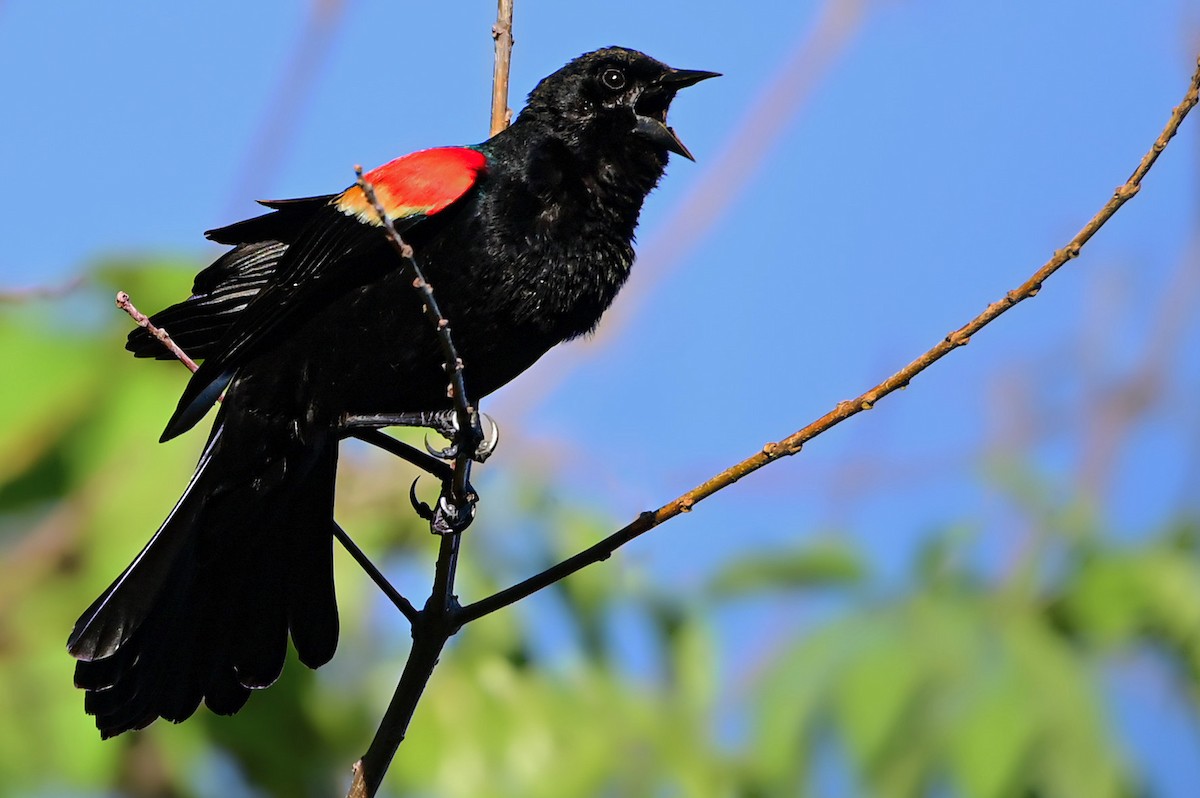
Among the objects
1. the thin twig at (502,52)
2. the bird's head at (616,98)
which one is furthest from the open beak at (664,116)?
the thin twig at (502,52)

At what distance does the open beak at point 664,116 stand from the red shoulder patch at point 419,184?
0.37 m

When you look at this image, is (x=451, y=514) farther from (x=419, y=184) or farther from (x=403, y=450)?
(x=419, y=184)

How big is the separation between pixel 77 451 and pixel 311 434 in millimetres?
918

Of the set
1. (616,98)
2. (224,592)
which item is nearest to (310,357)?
(224,592)

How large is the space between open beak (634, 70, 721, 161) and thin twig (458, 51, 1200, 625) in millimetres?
1095

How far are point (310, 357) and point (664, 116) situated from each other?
3.19 feet

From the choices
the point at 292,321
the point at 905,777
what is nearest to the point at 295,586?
the point at 292,321

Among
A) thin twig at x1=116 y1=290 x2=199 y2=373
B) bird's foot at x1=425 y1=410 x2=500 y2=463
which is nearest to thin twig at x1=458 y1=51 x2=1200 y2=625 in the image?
bird's foot at x1=425 y1=410 x2=500 y2=463

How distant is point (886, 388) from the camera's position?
192 cm

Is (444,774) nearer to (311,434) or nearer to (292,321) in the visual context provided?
(311,434)

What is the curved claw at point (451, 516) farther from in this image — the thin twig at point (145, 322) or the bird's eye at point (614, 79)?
the bird's eye at point (614, 79)

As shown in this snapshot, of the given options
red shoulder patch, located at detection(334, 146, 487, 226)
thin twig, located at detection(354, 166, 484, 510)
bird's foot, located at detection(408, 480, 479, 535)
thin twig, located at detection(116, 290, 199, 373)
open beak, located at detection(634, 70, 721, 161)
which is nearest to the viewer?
thin twig, located at detection(354, 166, 484, 510)

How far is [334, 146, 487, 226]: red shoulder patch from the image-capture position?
8.76ft

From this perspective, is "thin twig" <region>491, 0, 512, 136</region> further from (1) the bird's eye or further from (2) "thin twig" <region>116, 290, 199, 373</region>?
(2) "thin twig" <region>116, 290, 199, 373</region>
